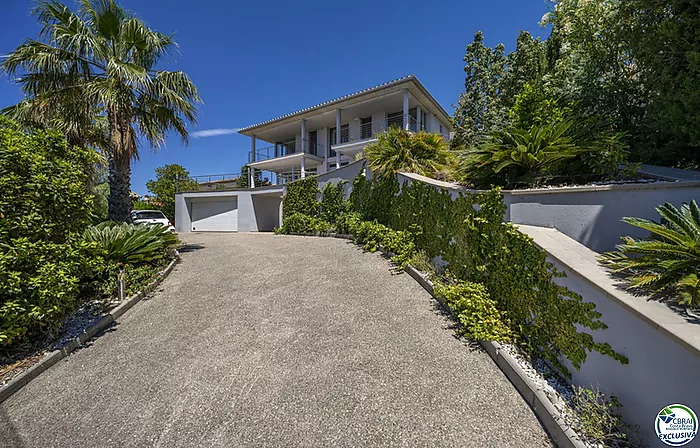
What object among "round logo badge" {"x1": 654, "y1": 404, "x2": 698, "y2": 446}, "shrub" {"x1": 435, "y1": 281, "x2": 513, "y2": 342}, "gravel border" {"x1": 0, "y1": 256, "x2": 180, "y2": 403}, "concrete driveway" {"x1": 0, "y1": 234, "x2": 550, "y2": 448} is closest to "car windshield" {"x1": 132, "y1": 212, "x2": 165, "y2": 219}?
"gravel border" {"x1": 0, "y1": 256, "x2": 180, "y2": 403}

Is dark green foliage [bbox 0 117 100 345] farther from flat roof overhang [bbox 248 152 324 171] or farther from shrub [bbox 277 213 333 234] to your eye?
flat roof overhang [bbox 248 152 324 171]

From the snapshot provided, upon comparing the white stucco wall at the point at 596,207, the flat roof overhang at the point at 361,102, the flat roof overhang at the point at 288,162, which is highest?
the flat roof overhang at the point at 361,102

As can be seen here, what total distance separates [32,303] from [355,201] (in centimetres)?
873

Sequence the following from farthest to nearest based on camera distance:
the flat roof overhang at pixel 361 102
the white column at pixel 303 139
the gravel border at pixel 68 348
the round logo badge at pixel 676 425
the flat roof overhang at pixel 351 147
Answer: the white column at pixel 303 139
the flat roof overhang at pixel 351 147
the flat roof overhang at pixel 361 102
the gravel border at pixel 68 348
the round logo badge at pixel 676 425

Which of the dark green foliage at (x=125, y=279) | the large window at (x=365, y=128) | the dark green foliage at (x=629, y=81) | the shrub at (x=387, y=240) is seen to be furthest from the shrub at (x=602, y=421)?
the large window at (x=365, y=128)

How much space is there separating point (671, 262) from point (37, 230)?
20.8 ft

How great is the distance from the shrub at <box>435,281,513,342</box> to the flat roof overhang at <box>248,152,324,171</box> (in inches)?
633

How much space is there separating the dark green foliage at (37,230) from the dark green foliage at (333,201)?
8426 millimetres

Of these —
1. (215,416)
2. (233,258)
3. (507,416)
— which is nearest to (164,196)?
(233,258)

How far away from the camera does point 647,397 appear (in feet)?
6.36

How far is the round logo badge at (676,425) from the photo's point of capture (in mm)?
1655

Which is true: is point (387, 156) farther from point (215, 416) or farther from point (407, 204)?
point (215, 416)

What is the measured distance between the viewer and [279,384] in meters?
3.02

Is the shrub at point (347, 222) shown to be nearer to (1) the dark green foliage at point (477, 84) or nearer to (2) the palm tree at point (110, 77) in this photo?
(2) the palm tree at point (110, 77)
